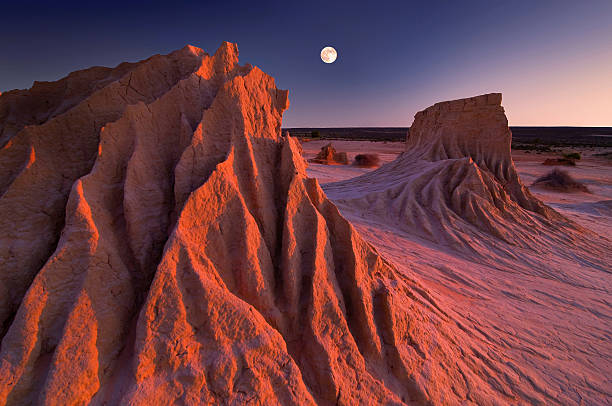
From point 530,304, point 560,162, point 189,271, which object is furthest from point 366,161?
point 189,271

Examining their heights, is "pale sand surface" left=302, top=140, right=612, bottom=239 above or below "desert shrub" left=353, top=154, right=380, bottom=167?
below

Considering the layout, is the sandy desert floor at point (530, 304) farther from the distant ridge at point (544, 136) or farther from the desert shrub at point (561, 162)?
the distant ridge at point (544, 136)

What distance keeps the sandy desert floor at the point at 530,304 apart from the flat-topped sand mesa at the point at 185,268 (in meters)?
0.90

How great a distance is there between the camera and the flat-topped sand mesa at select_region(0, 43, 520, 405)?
1665 millimetres

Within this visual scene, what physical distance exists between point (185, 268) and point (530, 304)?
5.87 m

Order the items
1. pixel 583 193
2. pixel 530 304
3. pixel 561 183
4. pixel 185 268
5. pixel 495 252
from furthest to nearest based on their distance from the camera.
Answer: pixel 561 183, pixel 583 193, pixel 495 252, pixel 530 304, pixel 185 268

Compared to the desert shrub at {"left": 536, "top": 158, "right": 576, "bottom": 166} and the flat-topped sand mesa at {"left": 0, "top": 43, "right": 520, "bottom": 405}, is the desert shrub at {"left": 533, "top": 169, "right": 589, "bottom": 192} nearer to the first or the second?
the desert shrub at {"left": 536, "top": 158, "right": 576, "bottom": 166}

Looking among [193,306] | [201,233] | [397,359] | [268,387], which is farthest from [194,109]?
[397,359]

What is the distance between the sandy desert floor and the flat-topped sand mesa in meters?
0.90

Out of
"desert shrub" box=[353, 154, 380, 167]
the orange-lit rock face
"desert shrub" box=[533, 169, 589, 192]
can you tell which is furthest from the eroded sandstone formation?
"desert shrub" box=[353, 154, 380, 167]

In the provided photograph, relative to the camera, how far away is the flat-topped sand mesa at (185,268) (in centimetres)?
167

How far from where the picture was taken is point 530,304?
4617 mm

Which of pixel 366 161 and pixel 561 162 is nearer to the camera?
pixel 366 161

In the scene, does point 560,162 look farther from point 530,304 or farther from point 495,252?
point 530,304
